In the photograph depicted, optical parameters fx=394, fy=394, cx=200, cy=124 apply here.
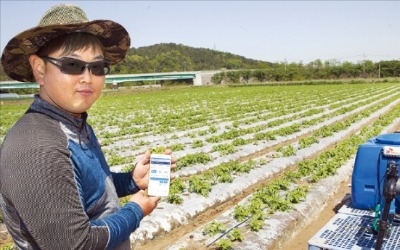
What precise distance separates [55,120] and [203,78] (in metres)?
106

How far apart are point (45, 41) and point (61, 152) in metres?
0.61

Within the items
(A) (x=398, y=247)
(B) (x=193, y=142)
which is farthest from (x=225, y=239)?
(B) (x=193, y=142)

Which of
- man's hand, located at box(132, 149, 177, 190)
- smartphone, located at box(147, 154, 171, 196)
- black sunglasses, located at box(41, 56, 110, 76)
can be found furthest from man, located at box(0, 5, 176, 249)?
man's hand, located at box(132, 149, 177, 190)

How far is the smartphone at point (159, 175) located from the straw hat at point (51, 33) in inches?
30.6

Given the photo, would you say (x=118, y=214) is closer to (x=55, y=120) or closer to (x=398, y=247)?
(x=55, y=120)

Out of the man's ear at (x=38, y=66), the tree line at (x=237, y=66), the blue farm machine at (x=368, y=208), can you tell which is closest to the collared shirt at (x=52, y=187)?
the man's ear at (x=38, y=66)

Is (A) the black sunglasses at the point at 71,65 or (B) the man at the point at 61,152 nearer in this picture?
(B) the man at the point at 61,152

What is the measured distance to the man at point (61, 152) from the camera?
1.71 metres

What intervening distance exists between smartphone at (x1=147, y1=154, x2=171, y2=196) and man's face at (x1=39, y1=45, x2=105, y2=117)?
601mm

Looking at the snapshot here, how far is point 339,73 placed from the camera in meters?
92.9

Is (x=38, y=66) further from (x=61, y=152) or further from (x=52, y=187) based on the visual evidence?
(x=52, y=187)

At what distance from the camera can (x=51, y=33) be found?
197 centimetres

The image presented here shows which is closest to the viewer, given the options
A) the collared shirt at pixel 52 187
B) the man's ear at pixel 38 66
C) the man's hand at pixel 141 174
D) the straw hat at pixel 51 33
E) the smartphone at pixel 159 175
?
the collared shirt at pixel 52 187

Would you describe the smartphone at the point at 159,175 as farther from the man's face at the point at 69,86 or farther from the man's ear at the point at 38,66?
the man's ear at the point at 38,66
